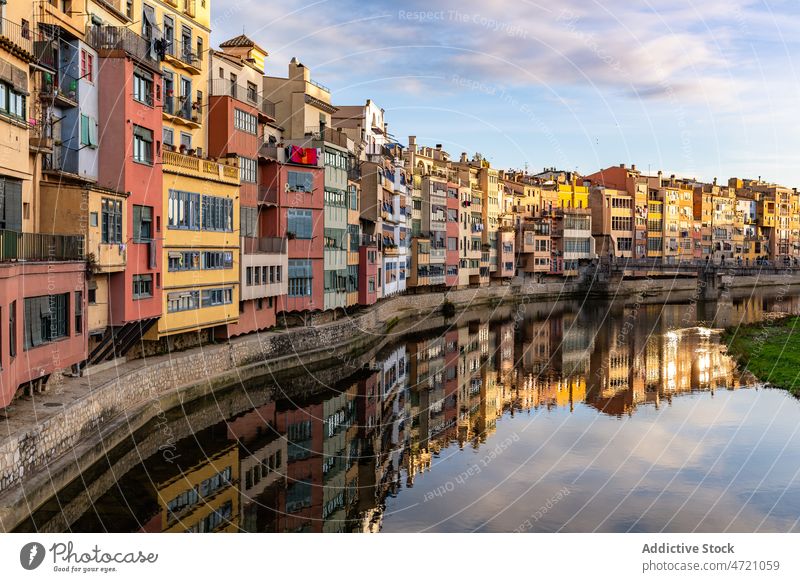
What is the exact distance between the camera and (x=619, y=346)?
56.8 metres

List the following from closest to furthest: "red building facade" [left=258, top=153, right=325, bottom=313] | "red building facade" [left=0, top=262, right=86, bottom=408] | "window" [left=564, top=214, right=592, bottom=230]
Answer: "red building facade" [left=0, top=262, right=86, bottom=408]
"red building facade" [left=258, top=153, right=325, bottom=313]
"window" [left=564, top=214, right=592, bottom=230]

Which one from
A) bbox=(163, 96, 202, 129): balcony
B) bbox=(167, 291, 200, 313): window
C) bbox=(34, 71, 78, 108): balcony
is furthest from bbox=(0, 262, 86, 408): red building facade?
bbox=(163, 96, 202, 129): balcony

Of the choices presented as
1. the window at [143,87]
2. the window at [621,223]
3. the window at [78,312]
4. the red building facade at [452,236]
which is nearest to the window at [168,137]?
the window at [143,87]

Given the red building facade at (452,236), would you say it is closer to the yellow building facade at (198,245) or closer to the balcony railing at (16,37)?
the yellow building facade at (198,245)

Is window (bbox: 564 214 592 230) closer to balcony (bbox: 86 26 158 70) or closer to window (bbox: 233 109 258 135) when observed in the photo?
window (bbox: 233 109 258 135)

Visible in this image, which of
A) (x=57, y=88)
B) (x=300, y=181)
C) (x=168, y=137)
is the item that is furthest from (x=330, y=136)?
(x=57, y=88)

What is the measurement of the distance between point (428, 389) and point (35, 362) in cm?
2174

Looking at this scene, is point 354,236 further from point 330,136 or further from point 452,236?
point 452,236

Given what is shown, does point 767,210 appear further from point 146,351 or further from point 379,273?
point 146,351

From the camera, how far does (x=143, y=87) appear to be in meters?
29.5

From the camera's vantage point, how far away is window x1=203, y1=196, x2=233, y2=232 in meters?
34.9

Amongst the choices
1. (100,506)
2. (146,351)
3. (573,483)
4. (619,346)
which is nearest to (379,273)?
(619,346)

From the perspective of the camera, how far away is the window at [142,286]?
96.4 feet

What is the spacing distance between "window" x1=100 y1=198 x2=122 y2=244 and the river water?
232 inches
